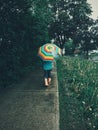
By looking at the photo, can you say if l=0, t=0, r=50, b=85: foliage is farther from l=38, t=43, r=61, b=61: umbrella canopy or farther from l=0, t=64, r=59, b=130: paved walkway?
l=38, t=43, r=61, b=61: umbrella canopy

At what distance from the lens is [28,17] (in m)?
8.35

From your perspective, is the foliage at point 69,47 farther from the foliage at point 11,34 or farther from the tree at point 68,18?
A: the foliage at point 11,34

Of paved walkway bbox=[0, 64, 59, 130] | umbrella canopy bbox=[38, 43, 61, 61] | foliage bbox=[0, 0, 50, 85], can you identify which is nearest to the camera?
paved walkway bbox=[0, 64, 59, 130]

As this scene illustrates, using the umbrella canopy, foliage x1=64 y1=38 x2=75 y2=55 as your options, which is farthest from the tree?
the umbrella canopy

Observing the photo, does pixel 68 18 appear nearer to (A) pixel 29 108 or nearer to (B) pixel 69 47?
(B) pixel 69 47

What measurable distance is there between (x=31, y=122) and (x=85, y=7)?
42326 mm

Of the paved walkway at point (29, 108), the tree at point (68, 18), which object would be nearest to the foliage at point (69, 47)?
the tree at point (68, 18)

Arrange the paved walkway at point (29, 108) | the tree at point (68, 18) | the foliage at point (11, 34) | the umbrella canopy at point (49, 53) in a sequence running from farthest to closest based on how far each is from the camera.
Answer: the tree at point (68, 18)
the umbrella canopy at point (49, 53)
the foliage at point (11, 34)
the paved walkway at point (29, 108)

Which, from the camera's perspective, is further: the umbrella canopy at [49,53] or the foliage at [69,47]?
the foliage at [69,47]

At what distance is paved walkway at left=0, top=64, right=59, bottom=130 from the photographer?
490cm

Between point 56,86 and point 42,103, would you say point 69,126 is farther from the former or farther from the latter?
point 56,86

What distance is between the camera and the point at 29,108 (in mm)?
5930

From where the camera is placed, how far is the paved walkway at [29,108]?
4.90 meters

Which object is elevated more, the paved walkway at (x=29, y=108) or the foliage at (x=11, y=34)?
the foliage at (x=11, y=34)
